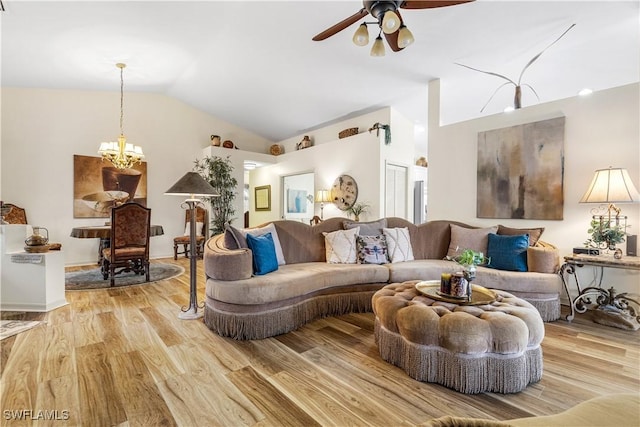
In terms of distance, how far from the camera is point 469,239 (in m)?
3.52

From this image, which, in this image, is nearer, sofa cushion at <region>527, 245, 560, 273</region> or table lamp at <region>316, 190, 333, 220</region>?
sofa cushion at <region>527, 245, 560, 273</region>

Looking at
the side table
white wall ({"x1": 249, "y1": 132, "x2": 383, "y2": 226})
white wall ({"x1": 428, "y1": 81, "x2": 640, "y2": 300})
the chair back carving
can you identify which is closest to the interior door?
white wall ({"x1": 249, "y1": 132, "x2": 383, "y2": 226})

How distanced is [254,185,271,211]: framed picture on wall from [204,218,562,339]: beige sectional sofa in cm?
450

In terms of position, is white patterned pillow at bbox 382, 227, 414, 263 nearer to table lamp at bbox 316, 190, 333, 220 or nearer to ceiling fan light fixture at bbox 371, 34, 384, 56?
ceiling fan light fixture at bbox 371, 34, 384, 56

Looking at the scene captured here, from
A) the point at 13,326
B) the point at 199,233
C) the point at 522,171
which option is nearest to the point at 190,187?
the point at 13,326

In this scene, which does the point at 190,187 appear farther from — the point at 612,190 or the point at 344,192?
the point at 612,190

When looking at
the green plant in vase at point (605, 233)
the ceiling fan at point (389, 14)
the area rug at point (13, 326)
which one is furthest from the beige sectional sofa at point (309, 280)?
the ceiling fan at point (389, 14)

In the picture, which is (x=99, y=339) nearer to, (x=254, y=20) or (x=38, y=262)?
(x=38, y=262)

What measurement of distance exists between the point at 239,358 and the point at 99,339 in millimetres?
1250

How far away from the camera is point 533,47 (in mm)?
3525

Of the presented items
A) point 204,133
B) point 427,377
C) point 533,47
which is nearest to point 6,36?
point 204,133

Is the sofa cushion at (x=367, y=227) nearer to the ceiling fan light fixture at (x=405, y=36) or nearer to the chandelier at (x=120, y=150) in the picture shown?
the ceiling fan light fixture at (x=405, y=36)

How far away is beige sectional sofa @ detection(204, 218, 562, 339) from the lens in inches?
95.8

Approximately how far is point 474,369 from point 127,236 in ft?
14.3
